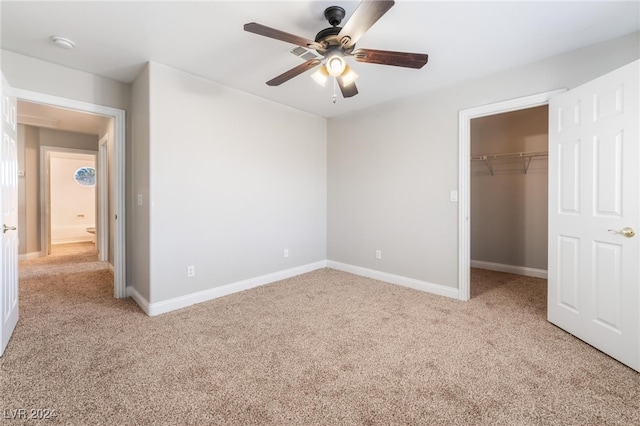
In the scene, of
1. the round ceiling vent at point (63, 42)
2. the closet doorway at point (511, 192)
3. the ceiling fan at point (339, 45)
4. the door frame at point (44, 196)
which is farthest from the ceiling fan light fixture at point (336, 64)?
the door frame at point (44, 196)

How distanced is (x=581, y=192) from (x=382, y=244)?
215cm

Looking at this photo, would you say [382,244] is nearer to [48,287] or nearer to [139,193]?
[139,193]

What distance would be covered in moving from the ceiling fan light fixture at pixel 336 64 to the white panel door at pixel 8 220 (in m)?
2.42

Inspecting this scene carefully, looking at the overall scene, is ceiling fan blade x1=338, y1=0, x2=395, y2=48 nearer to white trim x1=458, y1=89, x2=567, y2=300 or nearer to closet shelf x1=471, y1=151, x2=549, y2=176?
white trim x1=458, y1=89, x2=567, y2=300

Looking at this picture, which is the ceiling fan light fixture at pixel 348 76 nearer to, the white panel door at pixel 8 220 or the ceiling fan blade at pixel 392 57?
the ceiling fan blade at pixel 392 57

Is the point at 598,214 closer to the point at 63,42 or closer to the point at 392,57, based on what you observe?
the point at 392,57

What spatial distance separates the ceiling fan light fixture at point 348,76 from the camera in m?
2.13

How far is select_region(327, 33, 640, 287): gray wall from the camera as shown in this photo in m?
2.76

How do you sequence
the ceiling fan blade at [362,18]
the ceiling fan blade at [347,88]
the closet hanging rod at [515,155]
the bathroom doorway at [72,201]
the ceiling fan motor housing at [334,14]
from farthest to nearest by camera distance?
the bathroom doorway at [72,201], the closet hanging rod at [515,155], the ceiling fan blade at [347,88], the ceiling fan motor housing at [334,14], the ceiling fan blade at [362,18]

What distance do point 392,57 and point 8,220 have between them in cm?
316

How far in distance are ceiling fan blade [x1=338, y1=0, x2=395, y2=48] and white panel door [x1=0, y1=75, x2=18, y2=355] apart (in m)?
2.55

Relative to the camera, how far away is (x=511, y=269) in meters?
4.32

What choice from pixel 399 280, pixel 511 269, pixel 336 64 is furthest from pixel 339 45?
pixel 511 269

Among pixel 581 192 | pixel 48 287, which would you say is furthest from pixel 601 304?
pixel 48 287
